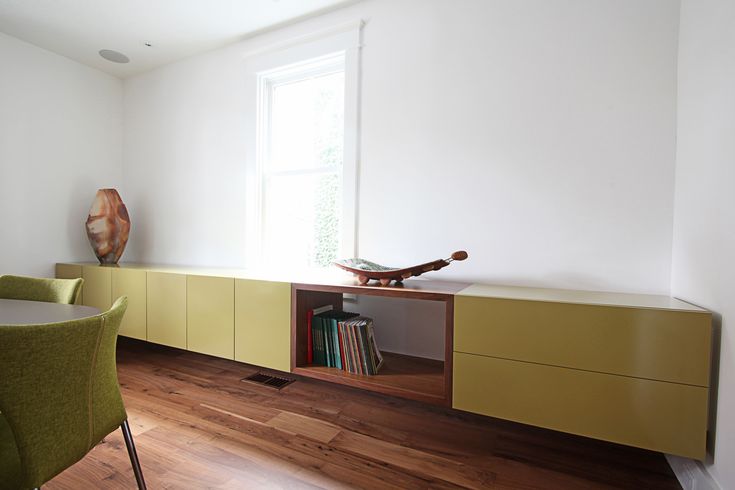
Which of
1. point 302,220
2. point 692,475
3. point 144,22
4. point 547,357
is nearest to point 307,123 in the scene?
point 302,220

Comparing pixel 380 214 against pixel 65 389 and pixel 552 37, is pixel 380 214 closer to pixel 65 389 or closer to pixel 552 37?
pixel 552 37

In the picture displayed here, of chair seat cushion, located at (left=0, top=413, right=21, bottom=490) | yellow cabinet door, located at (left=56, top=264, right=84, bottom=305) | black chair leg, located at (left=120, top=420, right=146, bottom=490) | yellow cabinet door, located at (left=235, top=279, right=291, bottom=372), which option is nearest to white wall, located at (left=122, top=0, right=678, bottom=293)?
yellow cabinet door, located at (left=235, top=279, right=291, bottom=372)

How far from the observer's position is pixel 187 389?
248cm

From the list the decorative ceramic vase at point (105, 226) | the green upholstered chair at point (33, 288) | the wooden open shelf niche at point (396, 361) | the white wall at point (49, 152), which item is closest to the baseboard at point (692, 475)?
the wooden open shelf niche at point (396, 361)

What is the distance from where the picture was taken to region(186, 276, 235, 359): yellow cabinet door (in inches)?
97.9

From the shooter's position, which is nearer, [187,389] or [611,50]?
[611,50]

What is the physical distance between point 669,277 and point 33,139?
492 centimetres

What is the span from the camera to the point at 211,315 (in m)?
2.56

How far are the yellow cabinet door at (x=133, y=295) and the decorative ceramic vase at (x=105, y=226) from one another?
47cm

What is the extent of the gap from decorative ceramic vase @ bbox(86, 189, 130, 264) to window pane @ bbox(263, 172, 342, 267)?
146 centimetres

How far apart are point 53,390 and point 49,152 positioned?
352 centimetres

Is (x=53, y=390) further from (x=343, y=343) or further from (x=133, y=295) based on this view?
(x=133, y=295)

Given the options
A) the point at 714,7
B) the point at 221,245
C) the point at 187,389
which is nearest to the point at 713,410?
the point at 714,7

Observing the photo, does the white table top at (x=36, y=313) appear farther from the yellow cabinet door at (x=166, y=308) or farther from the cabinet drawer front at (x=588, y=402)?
the cabinet drawer front at (x=588, y=402)
